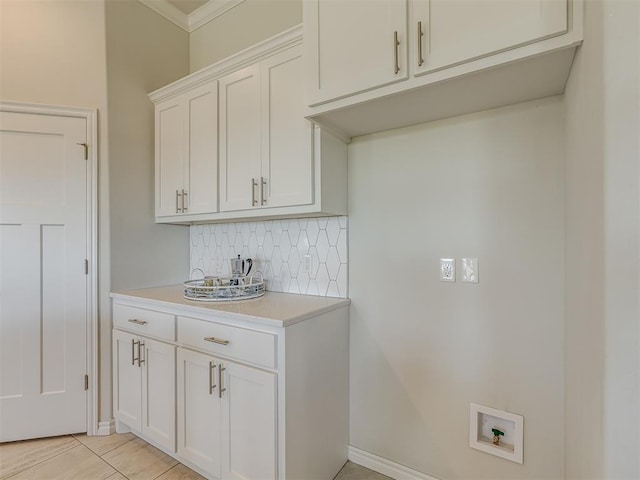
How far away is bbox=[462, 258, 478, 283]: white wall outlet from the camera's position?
5.03 feet

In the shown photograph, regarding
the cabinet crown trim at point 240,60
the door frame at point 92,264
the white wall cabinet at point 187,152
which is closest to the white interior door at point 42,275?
the door frame at point 92,264

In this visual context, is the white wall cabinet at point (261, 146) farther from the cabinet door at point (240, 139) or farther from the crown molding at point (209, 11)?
the crown molding at point (209, 11)

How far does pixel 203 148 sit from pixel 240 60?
57 cm

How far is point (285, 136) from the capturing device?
5.73 feet

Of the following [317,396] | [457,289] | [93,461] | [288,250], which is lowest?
[93,461]

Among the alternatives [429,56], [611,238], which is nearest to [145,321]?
[429,56]

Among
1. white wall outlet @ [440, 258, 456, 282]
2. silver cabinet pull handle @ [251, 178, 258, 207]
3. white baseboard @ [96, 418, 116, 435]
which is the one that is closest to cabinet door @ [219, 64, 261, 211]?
silver cabinet pull handle @ [251, 178, 258, 207]

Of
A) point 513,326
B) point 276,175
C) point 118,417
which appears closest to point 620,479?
point 513,326

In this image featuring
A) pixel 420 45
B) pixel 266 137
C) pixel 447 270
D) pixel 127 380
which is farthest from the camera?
pixel 127 380

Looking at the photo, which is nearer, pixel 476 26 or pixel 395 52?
pixel 476 26

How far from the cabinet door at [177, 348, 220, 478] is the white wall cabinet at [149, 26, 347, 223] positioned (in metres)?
0.84

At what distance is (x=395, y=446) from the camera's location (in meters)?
1.76

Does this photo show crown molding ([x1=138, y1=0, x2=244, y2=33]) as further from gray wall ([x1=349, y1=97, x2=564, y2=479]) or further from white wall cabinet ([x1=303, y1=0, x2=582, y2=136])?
gray wall ([x1=349, y1=97, x2=564, y2=479])

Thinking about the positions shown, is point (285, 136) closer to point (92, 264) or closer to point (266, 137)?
point (266, 137)
